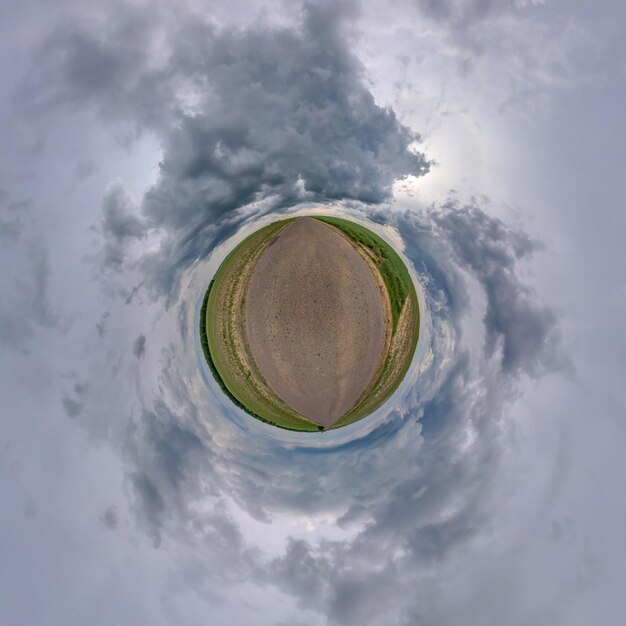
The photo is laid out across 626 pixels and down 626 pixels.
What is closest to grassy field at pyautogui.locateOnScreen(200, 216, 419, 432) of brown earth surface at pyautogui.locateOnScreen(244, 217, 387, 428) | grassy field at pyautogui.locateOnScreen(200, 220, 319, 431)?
grassy field at pyautogui.locateOnScreen(200, 220, 319, 431)

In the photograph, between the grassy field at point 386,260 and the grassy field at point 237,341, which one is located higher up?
the grassy field at point 386,260

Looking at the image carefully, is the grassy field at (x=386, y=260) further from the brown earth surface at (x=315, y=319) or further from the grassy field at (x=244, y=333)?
the brown earth surface at (x=315, y=319)

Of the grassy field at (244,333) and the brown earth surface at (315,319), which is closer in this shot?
the brown earth surface at (315,319)

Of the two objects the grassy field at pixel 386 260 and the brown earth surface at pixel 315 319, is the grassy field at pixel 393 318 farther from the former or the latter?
the brown earth surface at pixel 315 319

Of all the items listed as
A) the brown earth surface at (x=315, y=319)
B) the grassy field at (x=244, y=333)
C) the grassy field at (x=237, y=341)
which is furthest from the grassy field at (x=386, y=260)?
the grassy field at (x=237, y=341)

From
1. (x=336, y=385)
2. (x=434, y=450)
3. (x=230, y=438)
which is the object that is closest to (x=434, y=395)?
(x=434, y=450)
